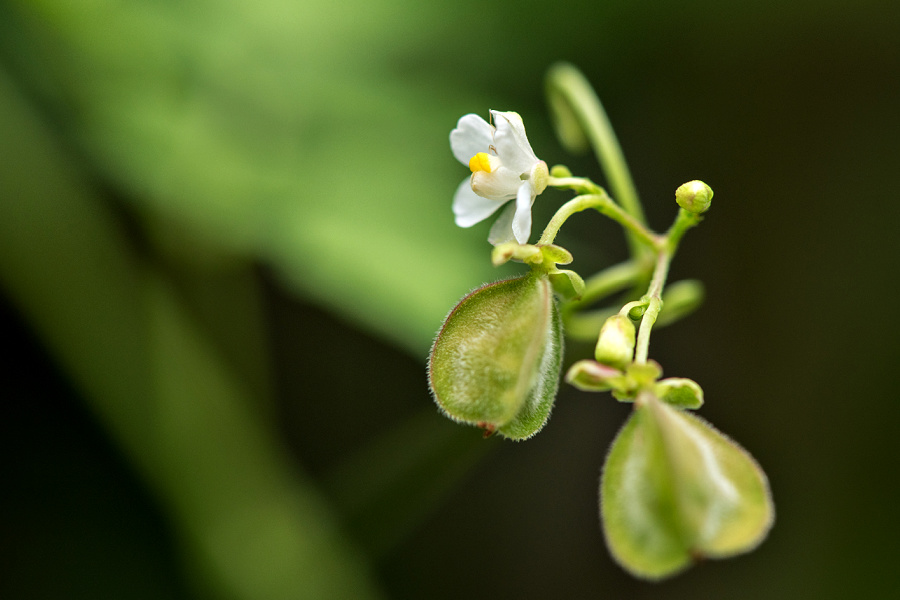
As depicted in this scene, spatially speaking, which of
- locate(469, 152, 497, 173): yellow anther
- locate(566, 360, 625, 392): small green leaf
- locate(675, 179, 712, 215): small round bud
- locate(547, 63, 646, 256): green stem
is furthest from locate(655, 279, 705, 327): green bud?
locate(566, 360, 625, 392): small green leaf

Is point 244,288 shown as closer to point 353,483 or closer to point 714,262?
point 353,483

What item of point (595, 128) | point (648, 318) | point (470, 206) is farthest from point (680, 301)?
point (648, 318)

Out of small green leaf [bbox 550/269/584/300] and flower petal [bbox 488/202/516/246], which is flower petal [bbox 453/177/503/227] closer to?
flower petal [bbox 488/202/516/246]

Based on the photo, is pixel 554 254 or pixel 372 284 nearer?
pixel 554 254

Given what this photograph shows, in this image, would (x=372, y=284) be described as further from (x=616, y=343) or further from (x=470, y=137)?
(x=616, y=343)

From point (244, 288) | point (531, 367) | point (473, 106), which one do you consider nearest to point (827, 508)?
point (473, 106)

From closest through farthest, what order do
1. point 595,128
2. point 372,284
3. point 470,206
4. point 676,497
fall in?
point 676,497 → point 470,206 → point 595,128 → point 372,284
